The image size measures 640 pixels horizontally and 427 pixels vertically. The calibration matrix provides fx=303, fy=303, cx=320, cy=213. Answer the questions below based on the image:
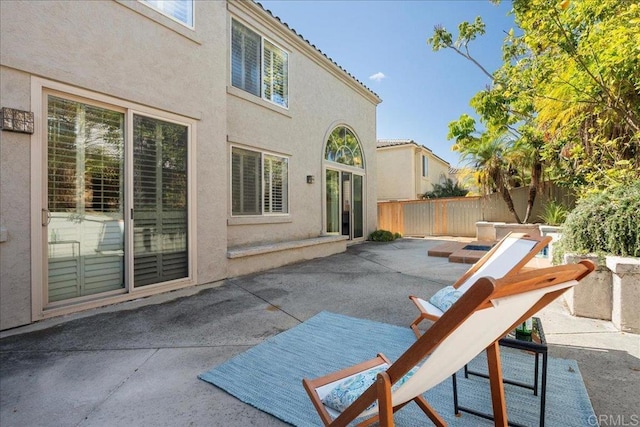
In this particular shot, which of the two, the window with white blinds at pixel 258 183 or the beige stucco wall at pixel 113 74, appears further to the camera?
the window with white blinds at pixel 258 183

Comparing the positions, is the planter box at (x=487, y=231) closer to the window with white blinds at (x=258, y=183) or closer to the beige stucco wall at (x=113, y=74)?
the window with white blinds at (x=258, y=183)

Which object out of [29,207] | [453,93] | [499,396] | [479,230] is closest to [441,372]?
[499,396]

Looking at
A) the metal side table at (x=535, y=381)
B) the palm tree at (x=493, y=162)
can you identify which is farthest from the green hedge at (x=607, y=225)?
the palm tree at (x=493, y=162)

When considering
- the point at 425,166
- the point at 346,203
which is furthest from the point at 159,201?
the point at 425,166

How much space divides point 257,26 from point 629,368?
8.93 m

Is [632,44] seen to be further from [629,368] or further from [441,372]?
[441,372]

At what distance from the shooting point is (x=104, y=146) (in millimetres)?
4578

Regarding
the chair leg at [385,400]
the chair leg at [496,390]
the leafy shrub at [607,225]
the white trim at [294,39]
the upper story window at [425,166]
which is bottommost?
the chair leg at [496,390]

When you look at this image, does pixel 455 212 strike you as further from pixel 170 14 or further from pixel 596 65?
pixel 170 14

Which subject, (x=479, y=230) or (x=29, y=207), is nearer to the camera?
(x=29, y=207)

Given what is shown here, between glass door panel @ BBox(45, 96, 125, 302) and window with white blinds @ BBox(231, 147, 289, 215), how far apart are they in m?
2.68

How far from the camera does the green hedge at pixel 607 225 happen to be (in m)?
3.77

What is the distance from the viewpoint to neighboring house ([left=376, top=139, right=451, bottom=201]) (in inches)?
759

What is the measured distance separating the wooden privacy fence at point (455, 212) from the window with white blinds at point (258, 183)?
29.6 feet
